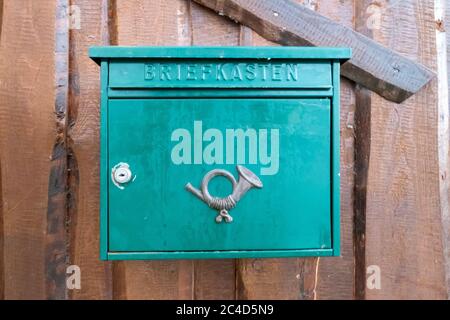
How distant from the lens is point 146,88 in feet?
2.75

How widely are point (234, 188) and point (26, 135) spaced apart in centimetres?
78

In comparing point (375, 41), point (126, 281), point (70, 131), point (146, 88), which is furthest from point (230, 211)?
point (375, 41)

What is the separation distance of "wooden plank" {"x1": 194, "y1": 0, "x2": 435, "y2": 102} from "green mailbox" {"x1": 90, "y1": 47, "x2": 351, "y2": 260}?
0.33 metres

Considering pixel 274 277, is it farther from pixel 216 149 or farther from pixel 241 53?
pixel 241 53

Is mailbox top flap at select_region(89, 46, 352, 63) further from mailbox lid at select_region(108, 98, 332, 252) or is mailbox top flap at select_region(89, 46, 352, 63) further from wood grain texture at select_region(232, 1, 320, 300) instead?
wood grain texture at select_region(232, 1, 320, 300)

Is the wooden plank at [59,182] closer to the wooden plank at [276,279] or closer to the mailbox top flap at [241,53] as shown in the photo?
the mailbox top flap at [241,53]

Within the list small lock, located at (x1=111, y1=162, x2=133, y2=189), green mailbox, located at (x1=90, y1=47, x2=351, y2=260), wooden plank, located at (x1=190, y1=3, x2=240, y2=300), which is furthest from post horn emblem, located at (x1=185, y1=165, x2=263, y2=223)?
wooden plank, located at (x1=190, y1=3, x2=240, y2=300)

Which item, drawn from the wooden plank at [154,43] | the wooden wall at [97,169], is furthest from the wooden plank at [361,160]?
the wooden plank at [154,43]

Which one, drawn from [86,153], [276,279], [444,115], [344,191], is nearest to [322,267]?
[276,279]

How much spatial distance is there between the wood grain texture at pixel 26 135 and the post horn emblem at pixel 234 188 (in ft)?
2.05

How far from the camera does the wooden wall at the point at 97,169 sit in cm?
114

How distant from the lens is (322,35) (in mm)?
1135

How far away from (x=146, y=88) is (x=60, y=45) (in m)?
0.53

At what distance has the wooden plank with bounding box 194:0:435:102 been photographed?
3.73ft
